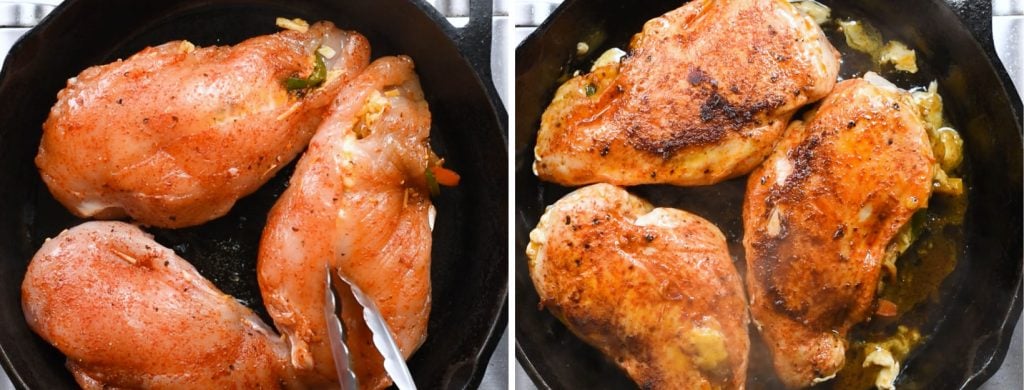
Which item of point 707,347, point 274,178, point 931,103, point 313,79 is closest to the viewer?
point 707,347

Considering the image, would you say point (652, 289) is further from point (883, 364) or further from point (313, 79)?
point (313, 79)

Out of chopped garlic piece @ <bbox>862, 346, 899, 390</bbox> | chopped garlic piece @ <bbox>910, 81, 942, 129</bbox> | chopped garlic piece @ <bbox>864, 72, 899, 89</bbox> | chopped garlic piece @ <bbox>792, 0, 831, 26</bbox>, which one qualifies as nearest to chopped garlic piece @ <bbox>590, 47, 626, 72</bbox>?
chopped garlic piece @ <bbox>792, 0, 831, 26</bbox>

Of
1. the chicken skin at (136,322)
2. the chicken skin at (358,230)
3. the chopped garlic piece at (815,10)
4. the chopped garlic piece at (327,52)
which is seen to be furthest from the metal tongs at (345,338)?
the chopped garlic piece at (815,10)

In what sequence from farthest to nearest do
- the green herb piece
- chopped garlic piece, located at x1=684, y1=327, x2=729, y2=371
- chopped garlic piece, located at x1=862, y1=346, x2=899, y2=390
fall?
the green herb piece
chopped garlic piece, located at x1=862, y1=346, x2=899, y2=390
chopped garlic piece, located at x1=684, y1=327, x2=729, y2=371

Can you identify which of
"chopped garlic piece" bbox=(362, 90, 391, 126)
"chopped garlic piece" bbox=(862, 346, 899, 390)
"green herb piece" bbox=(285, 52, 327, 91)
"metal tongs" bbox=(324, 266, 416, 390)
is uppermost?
"green herb piece" bbox=(285, 52, 327, 91)

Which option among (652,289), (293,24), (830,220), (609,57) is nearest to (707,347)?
(652,289)

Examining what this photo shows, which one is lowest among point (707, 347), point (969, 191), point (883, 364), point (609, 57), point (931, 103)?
point (883, 364)

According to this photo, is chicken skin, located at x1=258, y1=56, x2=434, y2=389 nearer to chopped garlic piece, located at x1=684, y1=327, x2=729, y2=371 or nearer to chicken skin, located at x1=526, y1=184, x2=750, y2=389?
chicken skin, located at x1=526, y1=184, x2=750, y2=389
